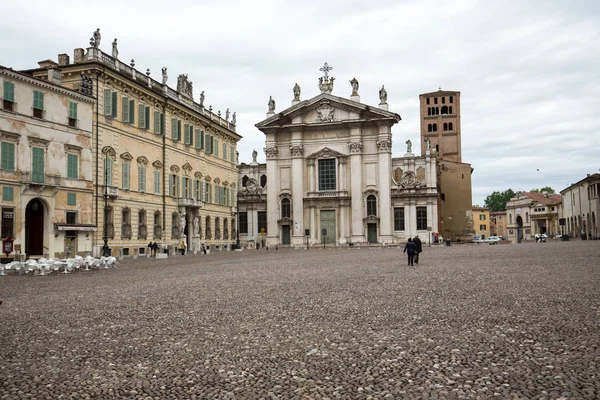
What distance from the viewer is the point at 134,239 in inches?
1491

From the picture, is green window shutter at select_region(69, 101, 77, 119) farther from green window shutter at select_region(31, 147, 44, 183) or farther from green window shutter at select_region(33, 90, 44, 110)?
green window shutter at select_region(31, 147, 44, 183)

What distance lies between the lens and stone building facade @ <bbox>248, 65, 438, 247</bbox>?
58500 mm

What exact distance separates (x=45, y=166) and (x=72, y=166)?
2091mm

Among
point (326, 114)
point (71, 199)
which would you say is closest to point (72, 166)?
point (71, 199)

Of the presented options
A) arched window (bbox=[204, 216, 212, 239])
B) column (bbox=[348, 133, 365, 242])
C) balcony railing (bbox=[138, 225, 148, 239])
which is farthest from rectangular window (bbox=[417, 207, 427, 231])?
balcony railing (bbox=[138, 225, 148, 239])

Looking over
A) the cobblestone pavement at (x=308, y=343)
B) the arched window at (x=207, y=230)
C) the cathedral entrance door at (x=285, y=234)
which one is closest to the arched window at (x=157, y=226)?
the arched window at (x=207, y=230)

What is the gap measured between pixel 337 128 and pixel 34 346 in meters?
53.6

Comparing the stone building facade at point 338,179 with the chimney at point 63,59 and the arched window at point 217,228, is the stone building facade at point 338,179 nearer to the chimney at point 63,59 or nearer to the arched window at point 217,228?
the arched window at point 217,228

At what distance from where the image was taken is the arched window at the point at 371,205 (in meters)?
58.5

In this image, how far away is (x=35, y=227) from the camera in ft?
97.4

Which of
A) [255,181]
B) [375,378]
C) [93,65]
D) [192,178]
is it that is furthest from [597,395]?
[255,181]

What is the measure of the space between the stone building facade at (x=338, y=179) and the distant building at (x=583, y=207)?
2448 centimetres

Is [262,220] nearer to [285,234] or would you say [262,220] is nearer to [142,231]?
[285,234]

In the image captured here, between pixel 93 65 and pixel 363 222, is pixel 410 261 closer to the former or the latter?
pixel 93 65
